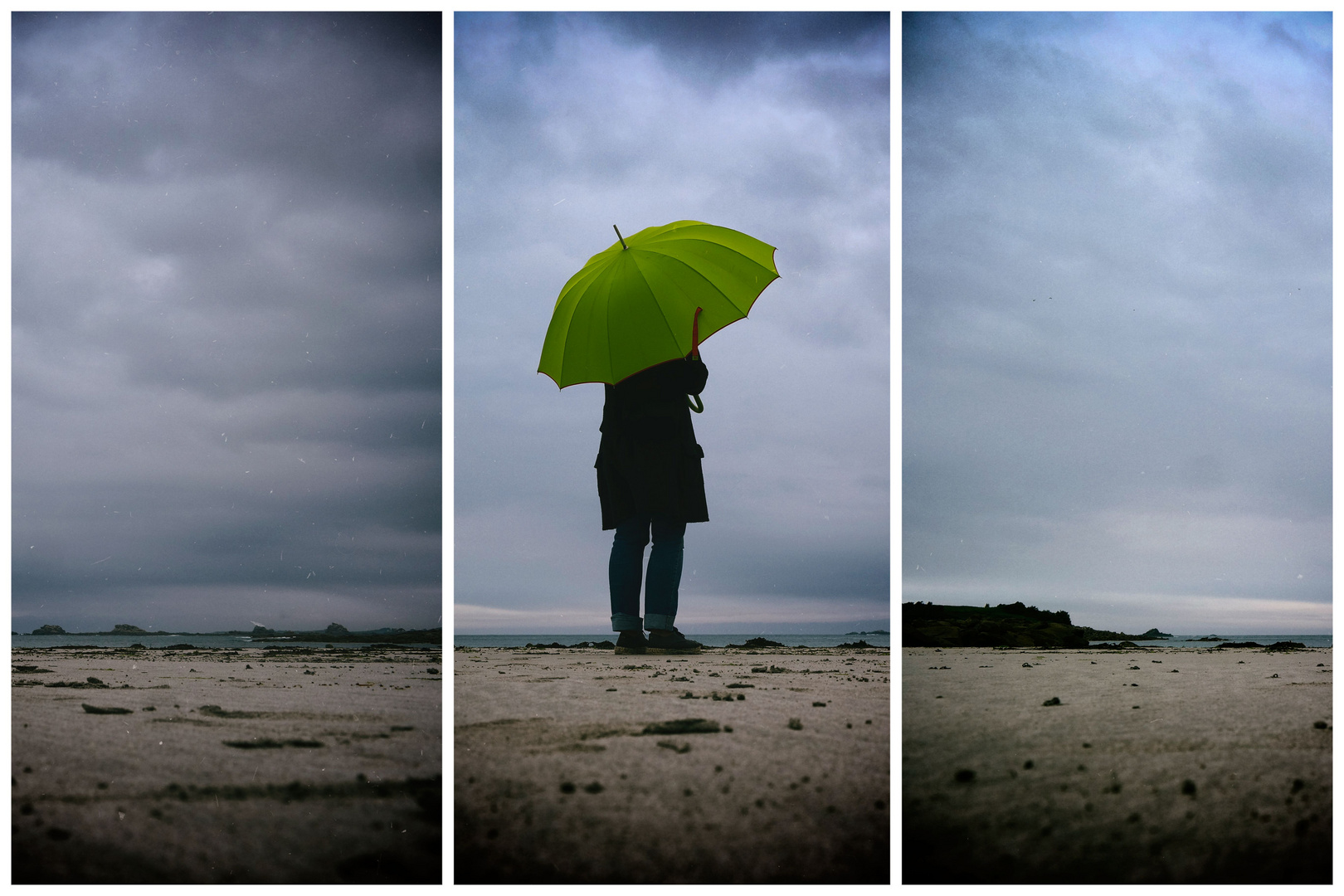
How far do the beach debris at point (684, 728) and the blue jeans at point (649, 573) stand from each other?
116cm

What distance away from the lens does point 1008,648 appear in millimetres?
4848

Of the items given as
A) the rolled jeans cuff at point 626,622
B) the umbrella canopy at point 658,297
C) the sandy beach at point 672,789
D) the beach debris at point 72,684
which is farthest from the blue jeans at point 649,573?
the beach debris at point 72,684

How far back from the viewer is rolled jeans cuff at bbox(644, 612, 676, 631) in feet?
12.2

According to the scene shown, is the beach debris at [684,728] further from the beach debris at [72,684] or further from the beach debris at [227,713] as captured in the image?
the beach debris at [72,684]

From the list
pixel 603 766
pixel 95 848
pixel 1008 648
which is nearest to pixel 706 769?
pixel 603 766

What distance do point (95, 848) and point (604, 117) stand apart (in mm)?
2953

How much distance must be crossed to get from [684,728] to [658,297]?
1673mm

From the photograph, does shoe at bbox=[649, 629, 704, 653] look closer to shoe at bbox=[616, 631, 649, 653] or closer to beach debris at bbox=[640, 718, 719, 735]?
shoe at bbox=[616, 631, 649, 653]

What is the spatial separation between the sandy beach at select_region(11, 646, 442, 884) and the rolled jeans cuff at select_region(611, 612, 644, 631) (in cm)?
87

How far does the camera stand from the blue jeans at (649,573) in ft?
12.0

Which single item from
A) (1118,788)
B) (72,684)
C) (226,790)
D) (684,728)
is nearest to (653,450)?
(684,728)

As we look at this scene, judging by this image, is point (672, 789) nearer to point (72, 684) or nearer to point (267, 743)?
point (267, 743)

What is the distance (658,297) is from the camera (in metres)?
3.44

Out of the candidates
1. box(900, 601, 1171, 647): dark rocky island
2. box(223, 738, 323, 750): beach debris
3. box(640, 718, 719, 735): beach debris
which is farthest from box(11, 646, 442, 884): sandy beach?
box(900, 601, 1171, 647): dark rocky island
